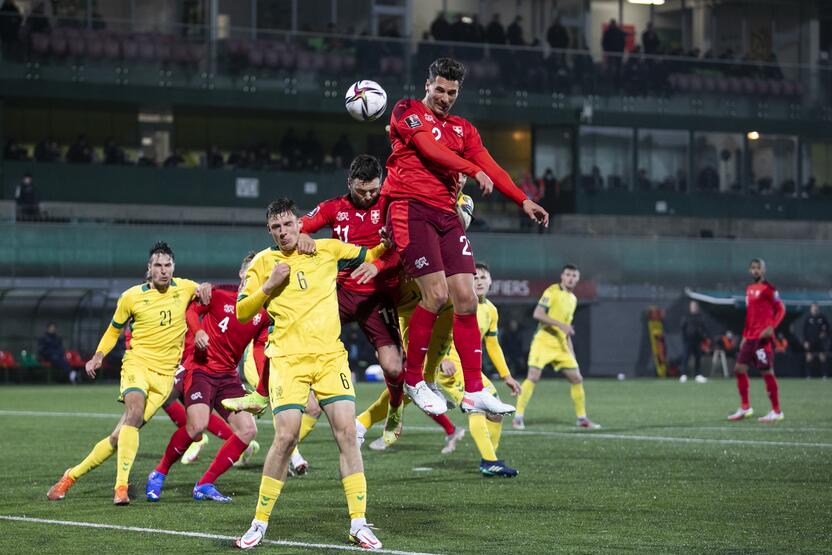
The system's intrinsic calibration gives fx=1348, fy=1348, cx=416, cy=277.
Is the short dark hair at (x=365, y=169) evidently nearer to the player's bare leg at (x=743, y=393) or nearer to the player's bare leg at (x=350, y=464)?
the player's bare leg at (x=350, y=464)

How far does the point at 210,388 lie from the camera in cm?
1303

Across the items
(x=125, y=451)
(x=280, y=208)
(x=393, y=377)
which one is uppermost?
(x=280, y=208)

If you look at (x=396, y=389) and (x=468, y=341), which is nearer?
(x=468, y=341)

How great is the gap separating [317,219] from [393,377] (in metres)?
1.55

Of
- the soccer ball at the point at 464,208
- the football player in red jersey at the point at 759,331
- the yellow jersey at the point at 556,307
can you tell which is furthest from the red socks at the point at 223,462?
the football player in red jersey at the point at 759,331

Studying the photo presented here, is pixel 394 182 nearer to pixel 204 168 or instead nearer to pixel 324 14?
pixel 204 168

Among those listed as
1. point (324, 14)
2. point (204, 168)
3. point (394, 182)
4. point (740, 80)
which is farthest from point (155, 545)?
point (740, 80)

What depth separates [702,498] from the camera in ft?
39.7

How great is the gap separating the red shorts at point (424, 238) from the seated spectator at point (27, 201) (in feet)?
84.7

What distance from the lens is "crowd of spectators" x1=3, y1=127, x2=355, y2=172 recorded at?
38.4m

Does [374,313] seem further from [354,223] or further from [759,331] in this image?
[759,331]

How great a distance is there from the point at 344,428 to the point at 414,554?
107cm

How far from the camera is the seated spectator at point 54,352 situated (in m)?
33.2

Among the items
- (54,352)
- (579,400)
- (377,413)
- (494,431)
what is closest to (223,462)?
(377,413)
